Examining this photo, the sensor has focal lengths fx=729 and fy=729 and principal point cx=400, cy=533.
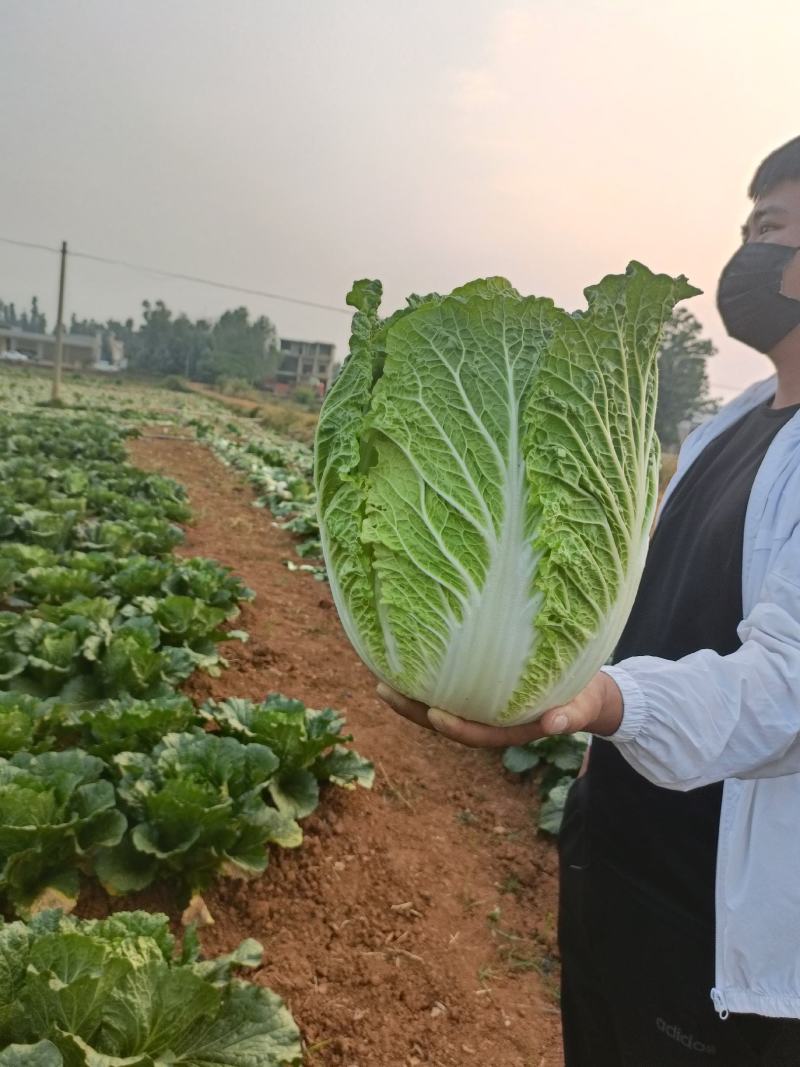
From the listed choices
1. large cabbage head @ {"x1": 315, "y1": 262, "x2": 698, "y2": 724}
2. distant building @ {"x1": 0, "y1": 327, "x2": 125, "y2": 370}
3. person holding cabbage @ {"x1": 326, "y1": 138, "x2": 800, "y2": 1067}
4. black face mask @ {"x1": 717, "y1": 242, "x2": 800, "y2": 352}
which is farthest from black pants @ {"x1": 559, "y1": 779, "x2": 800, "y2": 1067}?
distant building @ {"x1": 0, "y1": 327, "x2": 125, "y2": 370}

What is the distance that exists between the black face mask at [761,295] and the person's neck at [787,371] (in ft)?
0.10

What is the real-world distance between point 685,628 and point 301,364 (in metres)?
88.9

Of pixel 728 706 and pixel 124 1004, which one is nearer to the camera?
pixel 728 706

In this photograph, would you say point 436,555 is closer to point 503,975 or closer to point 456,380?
point 456,380

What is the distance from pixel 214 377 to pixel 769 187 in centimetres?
9770

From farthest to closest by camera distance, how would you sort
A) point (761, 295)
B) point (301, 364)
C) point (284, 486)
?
1. point (301, 364)
2. point (284, 486)
3. point (761, 295)

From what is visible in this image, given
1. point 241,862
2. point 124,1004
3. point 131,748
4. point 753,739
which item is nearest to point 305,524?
point 131,748

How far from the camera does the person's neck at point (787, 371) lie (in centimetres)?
192

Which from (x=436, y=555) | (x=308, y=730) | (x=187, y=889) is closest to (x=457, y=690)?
(x=436, y=555)

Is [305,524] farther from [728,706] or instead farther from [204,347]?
[204,347]

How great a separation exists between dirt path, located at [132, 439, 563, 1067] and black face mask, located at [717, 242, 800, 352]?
9.67ft

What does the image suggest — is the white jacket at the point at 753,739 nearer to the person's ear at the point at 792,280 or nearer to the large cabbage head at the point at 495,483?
the large cabbage head at the point at 495,483

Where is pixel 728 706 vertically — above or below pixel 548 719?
above

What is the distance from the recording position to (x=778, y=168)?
1891 millimetres
